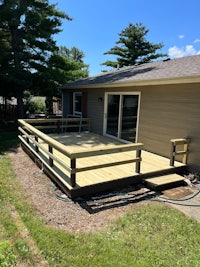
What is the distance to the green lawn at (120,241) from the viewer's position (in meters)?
2.51

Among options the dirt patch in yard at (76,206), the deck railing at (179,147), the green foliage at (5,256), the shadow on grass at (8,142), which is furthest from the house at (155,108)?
the green foliage at (5,256)

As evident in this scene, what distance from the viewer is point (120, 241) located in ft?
9.34

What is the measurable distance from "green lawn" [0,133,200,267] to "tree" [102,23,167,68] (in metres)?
23.0

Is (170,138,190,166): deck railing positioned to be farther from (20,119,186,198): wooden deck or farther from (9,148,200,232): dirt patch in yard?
(9,148,200,232): dirt patch in yard

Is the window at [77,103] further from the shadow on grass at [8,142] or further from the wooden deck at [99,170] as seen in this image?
the wooden deck at [99,170]

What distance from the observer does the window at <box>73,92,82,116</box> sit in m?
10.6

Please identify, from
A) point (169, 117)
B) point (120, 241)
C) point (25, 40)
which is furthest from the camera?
point (25, 40)

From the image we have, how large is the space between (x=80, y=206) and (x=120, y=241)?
1.11 m

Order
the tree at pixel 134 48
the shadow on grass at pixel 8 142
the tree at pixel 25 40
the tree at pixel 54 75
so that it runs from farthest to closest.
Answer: the tree at pixel 134 48
the tree at pixel 54 75
the tree at pixel 25 40
the shadow on grass at pixel 8 142

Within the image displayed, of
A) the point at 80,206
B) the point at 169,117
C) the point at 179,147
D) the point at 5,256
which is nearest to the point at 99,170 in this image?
the point at 80,206

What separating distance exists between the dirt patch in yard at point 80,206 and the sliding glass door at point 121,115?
2927 mm

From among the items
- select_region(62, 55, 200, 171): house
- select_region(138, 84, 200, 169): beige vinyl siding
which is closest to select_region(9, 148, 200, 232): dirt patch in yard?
select_region(138, 84, 200, 169): beige vinyl siding

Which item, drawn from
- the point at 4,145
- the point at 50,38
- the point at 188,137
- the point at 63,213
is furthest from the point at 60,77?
the point at 63,213

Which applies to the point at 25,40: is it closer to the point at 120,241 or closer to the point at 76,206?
the point at 76,206
